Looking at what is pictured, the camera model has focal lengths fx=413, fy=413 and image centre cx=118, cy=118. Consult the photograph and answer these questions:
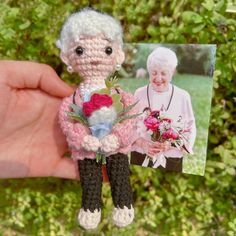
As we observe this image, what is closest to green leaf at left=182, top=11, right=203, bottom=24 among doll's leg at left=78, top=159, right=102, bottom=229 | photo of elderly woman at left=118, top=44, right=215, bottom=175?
photo of elderly woman at left=118, top=44, right=215, bottom=175

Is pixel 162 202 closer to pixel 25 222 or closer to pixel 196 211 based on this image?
pixel 196 211

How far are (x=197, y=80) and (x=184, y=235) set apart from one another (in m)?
0.51

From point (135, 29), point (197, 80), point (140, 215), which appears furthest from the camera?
point (140, 215)

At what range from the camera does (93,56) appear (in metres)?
0.91

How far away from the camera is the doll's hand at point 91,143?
2.93ft

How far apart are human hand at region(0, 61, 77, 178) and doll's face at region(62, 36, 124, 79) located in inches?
6.3

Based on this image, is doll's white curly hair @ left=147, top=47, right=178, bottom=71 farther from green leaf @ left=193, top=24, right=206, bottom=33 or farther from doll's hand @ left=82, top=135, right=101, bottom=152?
doll's hand @ left=82, top=135, right=101, bottom=152

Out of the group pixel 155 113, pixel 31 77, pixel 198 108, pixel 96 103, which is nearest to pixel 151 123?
pixel 155 113

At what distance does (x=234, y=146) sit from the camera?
1.25 metres

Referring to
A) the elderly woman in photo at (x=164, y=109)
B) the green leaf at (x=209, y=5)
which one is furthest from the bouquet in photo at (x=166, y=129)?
the green leaf at (x=209, y=5)

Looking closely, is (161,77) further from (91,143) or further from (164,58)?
(91,143)

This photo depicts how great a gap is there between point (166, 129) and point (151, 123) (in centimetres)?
4

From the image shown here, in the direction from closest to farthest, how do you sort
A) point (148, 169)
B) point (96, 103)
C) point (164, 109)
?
point (96, 103), point (164, 109), point (148, 169)

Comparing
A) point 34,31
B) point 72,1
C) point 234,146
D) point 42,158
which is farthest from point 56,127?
point 234,146
